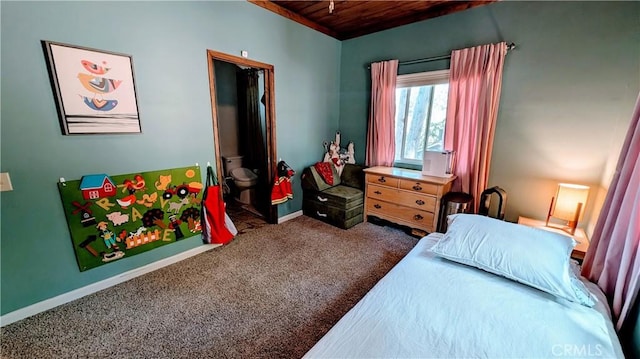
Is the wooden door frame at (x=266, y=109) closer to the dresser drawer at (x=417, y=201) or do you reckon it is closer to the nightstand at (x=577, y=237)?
the dresser drawer at (x=417, y=201)

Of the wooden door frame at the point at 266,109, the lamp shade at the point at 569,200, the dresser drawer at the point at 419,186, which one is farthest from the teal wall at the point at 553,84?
the wooden door frame at the point at 266,109

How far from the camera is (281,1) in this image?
275 centimetres

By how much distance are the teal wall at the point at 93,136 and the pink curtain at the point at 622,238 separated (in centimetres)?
296

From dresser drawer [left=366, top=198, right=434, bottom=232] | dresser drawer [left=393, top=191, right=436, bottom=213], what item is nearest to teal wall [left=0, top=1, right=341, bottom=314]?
dresser drawer [left=366, top=198, right=434, bottom=232]

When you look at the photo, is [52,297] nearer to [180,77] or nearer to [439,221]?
[180,77]

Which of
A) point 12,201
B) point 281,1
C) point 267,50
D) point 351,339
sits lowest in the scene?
point 351,339

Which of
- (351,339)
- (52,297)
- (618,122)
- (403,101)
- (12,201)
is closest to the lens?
(351,339)

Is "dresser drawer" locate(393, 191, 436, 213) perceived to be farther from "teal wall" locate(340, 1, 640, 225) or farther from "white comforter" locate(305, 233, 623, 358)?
"white comforter" locate(305, 233, 623, 358)

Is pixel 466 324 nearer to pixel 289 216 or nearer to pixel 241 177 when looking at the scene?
pixel 289 216

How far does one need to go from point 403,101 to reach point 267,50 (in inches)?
74.5

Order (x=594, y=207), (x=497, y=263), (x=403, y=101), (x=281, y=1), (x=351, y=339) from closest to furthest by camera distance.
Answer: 1. (x=351, y=339)
2. (x=497, y=263)
3. (x=594, y=207)
4. (x=281, y=1)
5. (x=403, y=101)

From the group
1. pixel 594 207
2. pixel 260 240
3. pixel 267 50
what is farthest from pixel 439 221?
pixel 267 50

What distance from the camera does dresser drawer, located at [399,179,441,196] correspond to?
2.74 metres

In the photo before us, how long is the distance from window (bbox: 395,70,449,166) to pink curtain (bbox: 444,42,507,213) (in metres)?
0.15
